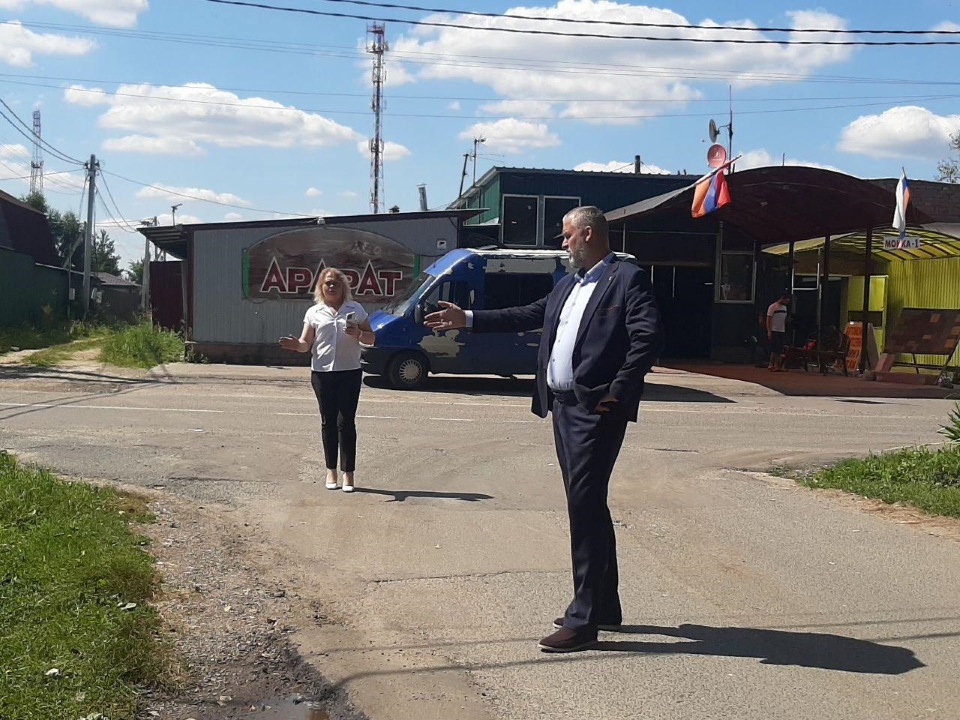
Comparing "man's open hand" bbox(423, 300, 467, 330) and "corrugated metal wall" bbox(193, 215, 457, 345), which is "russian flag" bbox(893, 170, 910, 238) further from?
"man's open hand" bbox(423, 300, 467, 330)

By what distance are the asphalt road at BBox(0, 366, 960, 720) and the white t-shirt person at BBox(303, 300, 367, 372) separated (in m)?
1.07

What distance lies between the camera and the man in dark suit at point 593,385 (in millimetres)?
4883

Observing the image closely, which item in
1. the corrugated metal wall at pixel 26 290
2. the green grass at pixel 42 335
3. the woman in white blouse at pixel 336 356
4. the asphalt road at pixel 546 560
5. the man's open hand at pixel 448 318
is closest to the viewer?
the asphalt road at pixel 546 560

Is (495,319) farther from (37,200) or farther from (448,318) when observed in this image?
(37,200)

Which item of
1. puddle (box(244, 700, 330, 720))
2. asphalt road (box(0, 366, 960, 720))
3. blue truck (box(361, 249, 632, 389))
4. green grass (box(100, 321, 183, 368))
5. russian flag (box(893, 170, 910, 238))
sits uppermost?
russian flag (box(893, 170, 910, 238))

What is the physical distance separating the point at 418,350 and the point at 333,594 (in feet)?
39.6

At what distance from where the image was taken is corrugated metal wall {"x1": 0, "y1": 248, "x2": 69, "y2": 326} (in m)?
32.1

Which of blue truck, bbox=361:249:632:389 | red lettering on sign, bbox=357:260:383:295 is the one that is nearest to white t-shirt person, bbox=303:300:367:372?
blue truck, bbox=361:249:632:389

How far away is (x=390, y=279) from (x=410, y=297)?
16.1 ft

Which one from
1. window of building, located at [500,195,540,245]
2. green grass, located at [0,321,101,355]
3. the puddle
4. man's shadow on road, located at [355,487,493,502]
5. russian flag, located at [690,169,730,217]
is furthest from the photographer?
window of building, located at [500,195,540,245]

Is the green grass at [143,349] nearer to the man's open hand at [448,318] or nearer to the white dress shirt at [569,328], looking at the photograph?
the man's open hand at [448,318]

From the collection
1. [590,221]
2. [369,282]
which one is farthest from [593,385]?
[369,282]

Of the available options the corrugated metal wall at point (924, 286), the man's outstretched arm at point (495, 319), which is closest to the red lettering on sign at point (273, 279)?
the corrugated metal wall at point (924, 286)

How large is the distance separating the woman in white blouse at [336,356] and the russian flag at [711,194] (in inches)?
472
